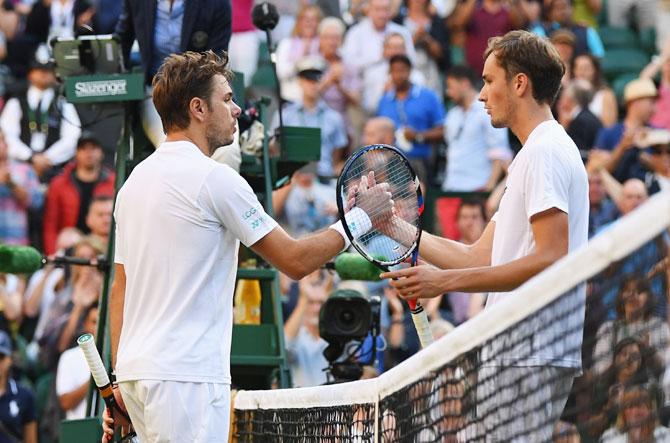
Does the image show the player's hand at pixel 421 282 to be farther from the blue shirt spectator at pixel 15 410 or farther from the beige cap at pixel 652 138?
the beige cap at pixel 652 138

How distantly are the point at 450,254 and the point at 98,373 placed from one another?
144cm

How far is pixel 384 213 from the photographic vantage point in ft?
18.4

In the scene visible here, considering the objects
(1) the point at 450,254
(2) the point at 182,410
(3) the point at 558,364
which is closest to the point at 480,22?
(1) the point at 450,254

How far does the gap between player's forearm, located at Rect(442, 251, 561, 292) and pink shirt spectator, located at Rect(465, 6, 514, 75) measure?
10.2 metres

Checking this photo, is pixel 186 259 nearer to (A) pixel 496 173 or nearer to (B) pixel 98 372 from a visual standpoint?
(B) pixel 98 372

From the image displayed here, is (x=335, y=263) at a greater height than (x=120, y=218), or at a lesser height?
greater

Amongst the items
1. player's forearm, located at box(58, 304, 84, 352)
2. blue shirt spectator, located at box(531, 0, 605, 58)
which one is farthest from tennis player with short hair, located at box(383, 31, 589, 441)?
blue shirt spectator, located at box(531, 0, 605, 58)

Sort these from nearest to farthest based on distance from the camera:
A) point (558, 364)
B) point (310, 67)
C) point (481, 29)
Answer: point (558, 364)
point (310, 67)
point (481, 29)

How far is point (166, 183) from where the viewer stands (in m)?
5.25

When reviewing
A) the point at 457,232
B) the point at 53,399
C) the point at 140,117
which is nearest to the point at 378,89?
the point at 457,232

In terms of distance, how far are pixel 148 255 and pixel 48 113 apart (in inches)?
332

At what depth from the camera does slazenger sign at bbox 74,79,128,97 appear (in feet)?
25.3

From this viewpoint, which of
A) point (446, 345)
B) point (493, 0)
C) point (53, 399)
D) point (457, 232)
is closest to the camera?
point (446, 345)

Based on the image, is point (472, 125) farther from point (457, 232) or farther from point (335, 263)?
point (335, 263)
